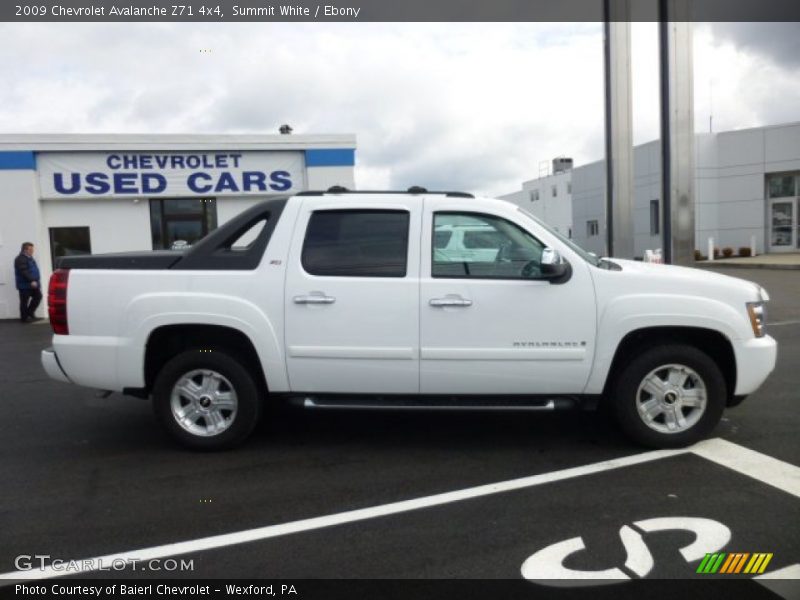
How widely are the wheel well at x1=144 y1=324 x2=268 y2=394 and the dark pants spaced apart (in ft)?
36.5

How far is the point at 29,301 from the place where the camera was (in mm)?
14891

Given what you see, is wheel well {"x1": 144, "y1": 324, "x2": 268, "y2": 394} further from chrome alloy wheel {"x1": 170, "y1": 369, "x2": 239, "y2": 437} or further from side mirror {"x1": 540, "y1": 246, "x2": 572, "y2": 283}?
side mirror {"x1": 540, "y1": 246, "x2": 572, "y2": 283}

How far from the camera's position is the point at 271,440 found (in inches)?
216

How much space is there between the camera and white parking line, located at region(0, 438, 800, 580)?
352 cm

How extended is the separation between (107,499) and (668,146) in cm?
1154

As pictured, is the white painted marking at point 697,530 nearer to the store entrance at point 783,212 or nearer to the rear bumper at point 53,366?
the rear bumper at point 53,366

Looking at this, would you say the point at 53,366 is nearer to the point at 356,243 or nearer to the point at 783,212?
the point at 356,243

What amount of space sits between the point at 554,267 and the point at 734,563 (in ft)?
7.05

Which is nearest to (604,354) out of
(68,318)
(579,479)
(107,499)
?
(579,479)

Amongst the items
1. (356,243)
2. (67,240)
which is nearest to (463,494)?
(356,243)

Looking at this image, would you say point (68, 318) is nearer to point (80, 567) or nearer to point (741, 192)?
point (80, 567)

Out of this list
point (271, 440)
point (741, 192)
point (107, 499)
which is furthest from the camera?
point (741, 192)

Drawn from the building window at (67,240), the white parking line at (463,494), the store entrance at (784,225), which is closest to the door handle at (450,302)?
the white parking line at (463,494)

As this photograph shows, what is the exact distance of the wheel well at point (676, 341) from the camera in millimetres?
4961
